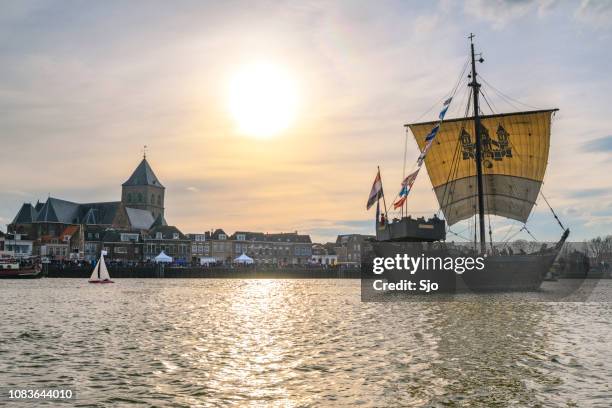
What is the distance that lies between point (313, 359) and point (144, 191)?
133436 millimetres

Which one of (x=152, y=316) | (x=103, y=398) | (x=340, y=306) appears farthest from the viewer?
(x=340, y=306)

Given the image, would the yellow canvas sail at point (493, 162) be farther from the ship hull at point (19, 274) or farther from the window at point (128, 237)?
the window at point (128, 237)

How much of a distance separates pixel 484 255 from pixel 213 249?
8215cm

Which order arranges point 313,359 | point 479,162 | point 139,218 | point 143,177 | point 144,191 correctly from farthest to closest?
point 143,177
point 144,191
point 139,218
point 479,162
point 313,359

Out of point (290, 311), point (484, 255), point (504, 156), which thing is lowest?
point (290, 311)

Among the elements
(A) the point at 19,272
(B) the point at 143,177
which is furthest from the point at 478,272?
(B) the point at 143,177

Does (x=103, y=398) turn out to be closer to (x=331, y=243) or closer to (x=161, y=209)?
(x=161, y=209)

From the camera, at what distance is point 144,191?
143375 mm

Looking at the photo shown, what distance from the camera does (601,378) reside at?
13.6 meters

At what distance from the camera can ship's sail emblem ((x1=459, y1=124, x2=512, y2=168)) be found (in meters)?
57.6

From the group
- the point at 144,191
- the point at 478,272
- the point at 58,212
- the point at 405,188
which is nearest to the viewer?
the point at 405,188

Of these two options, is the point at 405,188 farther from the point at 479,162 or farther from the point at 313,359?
the point at 313,359

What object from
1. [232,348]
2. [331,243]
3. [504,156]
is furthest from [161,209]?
[232,348]

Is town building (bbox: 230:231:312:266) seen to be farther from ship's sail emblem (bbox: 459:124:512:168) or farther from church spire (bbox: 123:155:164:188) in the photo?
ship's sail emblem (bbox: 459:124:512:168)
